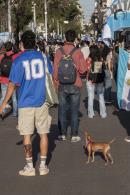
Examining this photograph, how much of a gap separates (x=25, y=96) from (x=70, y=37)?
2.33m

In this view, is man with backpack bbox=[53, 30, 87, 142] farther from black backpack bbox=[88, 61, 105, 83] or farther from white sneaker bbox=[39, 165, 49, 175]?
black backpack bbox=[88, 61, 105, 83]

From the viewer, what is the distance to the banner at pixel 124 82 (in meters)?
9.72

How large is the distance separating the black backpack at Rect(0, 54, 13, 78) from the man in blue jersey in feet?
16.4

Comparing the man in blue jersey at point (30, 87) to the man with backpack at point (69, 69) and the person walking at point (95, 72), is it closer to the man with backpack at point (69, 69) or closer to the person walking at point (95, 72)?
the man with backpack at point (69, 69)

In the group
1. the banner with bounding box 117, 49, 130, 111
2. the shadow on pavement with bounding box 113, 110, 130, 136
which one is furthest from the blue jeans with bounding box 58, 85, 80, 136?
the shadow on pavement with bounding box 113, 110, 130, 136

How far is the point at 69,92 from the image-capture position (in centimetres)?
921

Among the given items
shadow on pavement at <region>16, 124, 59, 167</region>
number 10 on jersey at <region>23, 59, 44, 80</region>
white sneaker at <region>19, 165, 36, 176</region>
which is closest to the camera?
number 10 on jersey at <region>23, 59, 44, 80</region>

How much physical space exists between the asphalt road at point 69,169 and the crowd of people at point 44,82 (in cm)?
25

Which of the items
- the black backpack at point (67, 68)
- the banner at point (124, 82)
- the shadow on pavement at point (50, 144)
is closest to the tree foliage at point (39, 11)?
the shadow on pavement at point (50, 144)

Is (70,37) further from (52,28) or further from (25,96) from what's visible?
(52,28)

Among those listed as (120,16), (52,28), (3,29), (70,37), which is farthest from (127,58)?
(52,28)

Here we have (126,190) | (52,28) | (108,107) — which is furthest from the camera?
(52,28)

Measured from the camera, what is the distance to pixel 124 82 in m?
9.83

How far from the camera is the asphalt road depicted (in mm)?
6547
